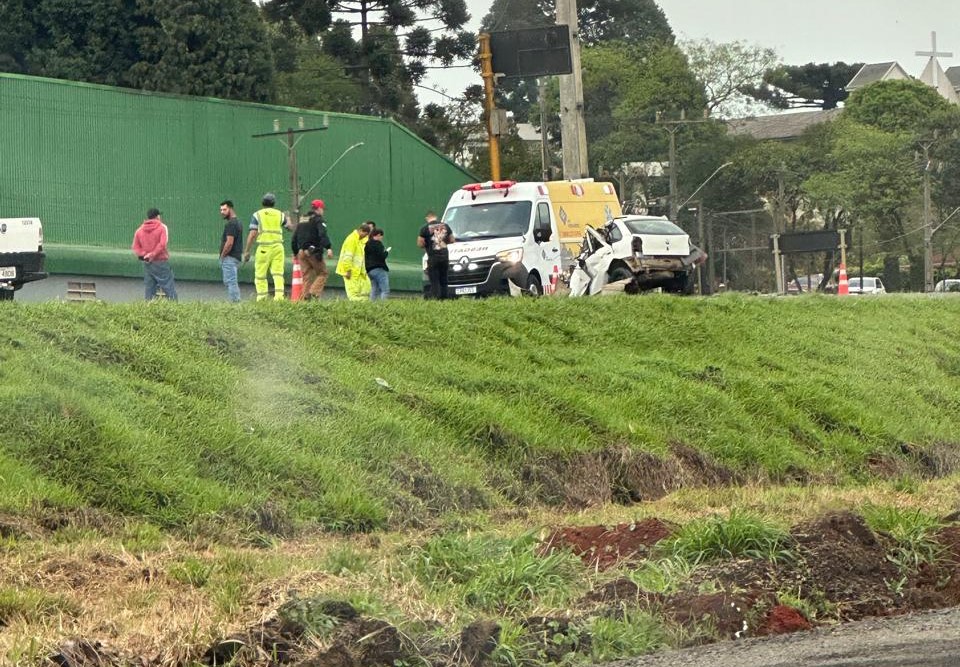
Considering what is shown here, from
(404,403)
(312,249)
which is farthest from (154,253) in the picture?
(404,403)

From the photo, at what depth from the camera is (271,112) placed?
145 ft

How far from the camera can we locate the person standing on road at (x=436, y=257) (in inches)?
1008

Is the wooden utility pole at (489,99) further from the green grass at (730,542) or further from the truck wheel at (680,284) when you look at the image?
the green grass at (730,542)

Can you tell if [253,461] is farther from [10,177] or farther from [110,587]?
[10,177]

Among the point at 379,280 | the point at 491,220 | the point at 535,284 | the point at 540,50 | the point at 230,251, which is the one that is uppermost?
the point at 540,50

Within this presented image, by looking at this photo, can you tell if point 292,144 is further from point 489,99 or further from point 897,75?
point 897,75

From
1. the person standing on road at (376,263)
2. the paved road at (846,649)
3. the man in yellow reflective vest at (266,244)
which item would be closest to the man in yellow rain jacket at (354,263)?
the person standing on road at (376,263)

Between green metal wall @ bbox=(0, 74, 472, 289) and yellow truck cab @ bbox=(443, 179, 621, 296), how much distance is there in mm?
11071

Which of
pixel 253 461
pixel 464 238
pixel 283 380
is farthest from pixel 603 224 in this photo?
pixel 253 461

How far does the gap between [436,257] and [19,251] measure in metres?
6.68

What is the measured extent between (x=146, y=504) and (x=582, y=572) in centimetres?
357

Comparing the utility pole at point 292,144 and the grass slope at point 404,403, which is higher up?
the utility pole at point 292,144

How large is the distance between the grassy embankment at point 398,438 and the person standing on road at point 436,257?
3.88 m

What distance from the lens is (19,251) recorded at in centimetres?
2566
